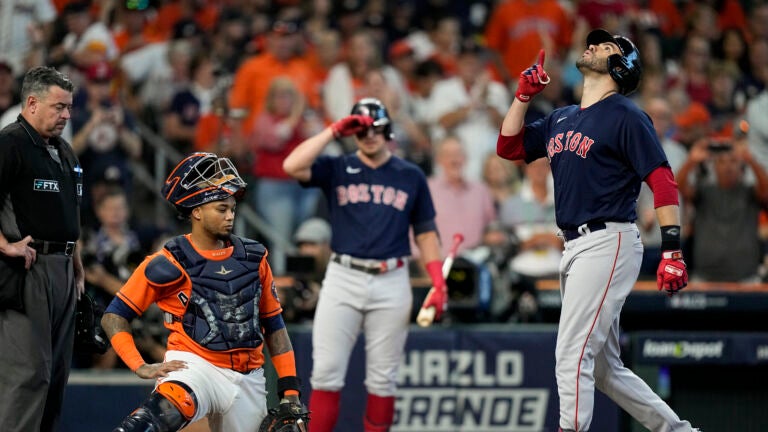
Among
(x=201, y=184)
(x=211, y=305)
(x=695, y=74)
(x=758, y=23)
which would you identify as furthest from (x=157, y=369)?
(x=758, y=23)

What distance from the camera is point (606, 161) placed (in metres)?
5.71

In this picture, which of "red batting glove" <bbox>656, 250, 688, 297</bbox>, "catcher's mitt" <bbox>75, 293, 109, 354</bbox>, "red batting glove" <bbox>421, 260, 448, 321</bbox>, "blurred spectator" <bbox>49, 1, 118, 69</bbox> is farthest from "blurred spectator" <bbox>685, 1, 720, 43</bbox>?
"catcher's mitt" <bbox>75, 293, 109, 354</bbox>

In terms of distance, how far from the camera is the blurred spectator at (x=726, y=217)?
9.73 m

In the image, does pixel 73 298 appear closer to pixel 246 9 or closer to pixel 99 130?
pixel 99 130

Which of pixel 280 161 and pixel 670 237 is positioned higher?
pixel 280 161

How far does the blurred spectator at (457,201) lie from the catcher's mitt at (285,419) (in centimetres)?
474

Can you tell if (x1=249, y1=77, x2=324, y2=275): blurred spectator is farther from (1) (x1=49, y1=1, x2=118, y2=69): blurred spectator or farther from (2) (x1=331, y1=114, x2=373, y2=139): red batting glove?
(2) (x1=331, y1=114, x2=373, y2=139): red batting glove

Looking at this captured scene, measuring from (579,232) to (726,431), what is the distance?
3425mm

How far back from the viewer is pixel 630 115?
5680mm

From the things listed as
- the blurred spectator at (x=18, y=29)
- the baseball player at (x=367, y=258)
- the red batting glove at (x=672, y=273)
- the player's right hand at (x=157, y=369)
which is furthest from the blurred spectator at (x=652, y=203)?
the blurred spectator at (x=18, y=29)

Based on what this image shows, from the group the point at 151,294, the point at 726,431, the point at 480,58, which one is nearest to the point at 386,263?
the point at 151,294

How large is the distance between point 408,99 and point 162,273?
7.03 metres

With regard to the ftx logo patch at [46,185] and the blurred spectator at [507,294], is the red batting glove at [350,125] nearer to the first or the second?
the ftx logo patch at [46,185]

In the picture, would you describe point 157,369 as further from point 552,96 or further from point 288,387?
point 552,96
